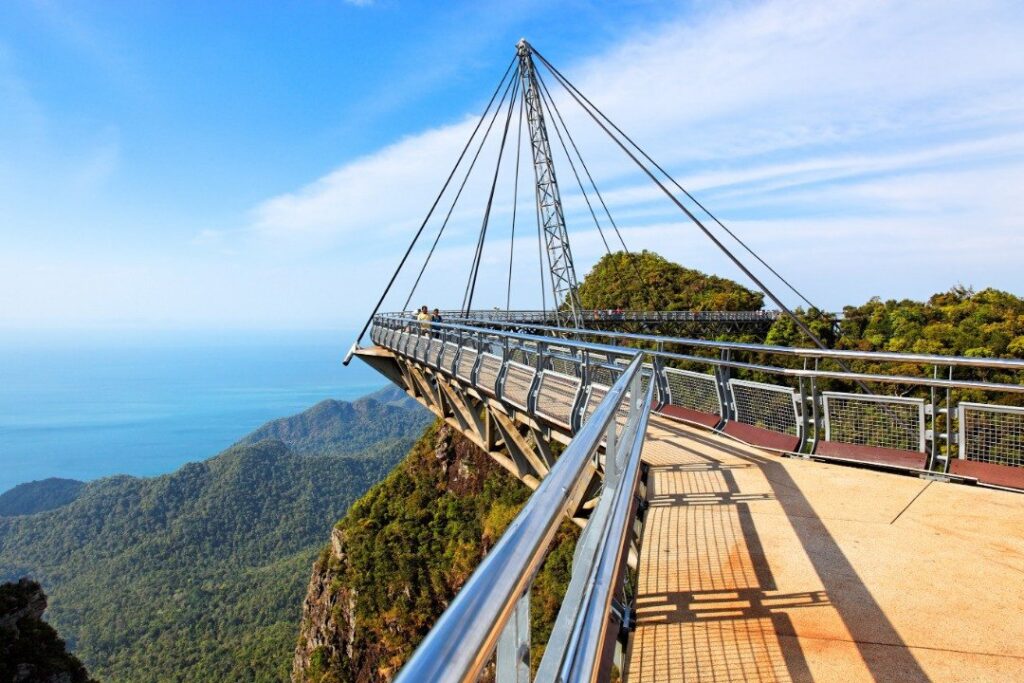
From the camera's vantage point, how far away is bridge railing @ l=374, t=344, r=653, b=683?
2.39ft

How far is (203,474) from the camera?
123750 millimetres

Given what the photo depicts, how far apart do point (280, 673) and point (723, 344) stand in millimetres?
59183

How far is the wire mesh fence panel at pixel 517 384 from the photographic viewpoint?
11.0 metres

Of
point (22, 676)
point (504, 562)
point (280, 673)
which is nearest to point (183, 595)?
point (280, 673)

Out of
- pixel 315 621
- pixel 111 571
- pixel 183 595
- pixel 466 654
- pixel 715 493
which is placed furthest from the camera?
pixel 111 571

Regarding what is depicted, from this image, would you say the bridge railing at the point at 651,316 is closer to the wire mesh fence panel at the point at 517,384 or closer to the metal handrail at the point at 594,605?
the wire mesh fence panel at the point at 517,384

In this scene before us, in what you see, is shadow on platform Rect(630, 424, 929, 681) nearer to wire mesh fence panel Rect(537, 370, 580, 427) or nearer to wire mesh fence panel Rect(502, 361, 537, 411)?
wire mesh fence panel Rect(537, 370, 580, 427)

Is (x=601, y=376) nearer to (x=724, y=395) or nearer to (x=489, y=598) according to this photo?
(x=724, y=395)

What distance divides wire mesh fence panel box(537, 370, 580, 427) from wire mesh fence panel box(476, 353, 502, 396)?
1765 millimetres

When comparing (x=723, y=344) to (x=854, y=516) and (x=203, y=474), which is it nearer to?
(x=854, y=516)

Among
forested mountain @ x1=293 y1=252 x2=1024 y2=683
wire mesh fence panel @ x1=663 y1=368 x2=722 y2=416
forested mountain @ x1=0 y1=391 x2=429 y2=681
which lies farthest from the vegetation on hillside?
wire mesh fence panel @ x1=663 y1=368 x2=722 y2=416

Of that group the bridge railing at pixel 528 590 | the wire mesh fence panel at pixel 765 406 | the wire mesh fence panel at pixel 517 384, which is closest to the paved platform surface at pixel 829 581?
the bridge railing at pixel 528 590

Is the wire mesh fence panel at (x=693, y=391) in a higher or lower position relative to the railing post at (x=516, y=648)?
lower

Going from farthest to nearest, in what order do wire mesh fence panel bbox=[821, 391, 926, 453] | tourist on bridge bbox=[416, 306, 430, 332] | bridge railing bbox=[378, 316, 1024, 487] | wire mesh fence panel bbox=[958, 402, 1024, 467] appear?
tourist on bridge bbox=[416, 306, 430, 332] < wire mesh fence panel bbox=[821, 391, 926, 453] < bridge railing bbox=[378, 316, 1024, 487] < wire mesh fence panel bbox=[958, 402, 1024, 467]
